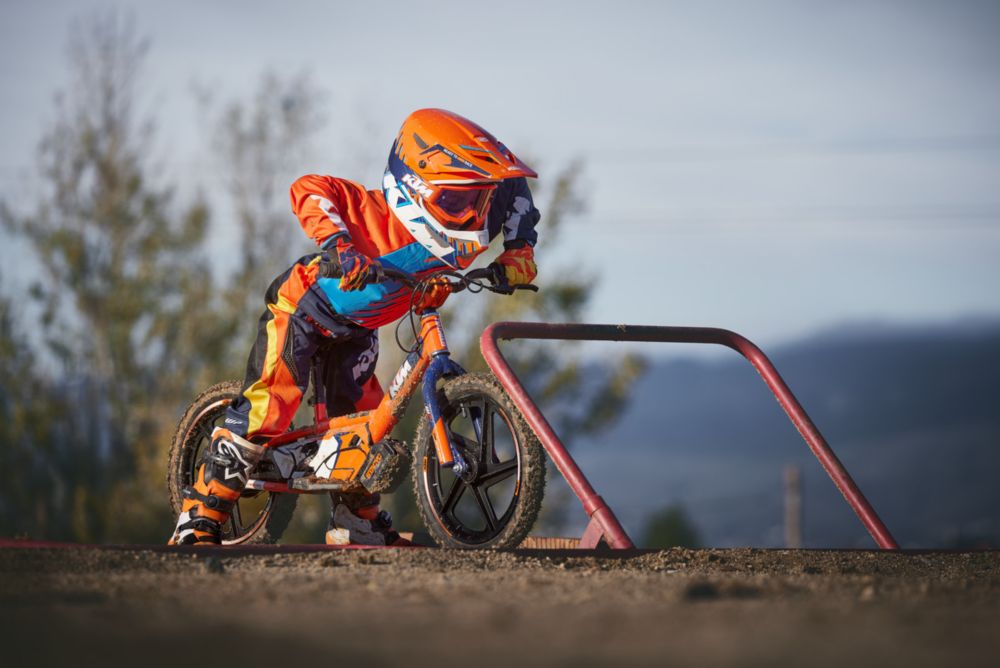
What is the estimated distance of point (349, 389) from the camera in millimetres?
6582

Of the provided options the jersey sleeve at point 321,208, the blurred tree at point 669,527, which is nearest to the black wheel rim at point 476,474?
the jersey sleeve at point 321,208

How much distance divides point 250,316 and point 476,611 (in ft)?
97.1

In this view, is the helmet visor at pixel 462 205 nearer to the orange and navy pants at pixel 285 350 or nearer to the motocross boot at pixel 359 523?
the orange and navy pants at pixel 285 350

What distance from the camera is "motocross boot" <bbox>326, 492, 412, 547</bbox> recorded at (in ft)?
22.0

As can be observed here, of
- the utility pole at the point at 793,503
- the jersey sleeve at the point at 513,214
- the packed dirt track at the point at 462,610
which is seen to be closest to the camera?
the packed dirt track at the point at 462,610

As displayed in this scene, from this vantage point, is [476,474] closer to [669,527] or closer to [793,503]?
[793,503]

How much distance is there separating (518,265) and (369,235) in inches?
26.3

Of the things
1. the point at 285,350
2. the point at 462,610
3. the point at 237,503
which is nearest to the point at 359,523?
the point at 237,503

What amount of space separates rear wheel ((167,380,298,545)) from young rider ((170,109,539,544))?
462 millimetres

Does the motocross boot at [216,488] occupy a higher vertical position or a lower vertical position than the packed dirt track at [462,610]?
lower

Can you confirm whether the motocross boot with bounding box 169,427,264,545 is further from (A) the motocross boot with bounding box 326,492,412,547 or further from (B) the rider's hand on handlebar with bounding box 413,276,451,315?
(B) the rider's hand on handlebar with bounding box 413,276,451,315

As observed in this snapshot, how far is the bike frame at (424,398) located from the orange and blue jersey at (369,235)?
0.25 m

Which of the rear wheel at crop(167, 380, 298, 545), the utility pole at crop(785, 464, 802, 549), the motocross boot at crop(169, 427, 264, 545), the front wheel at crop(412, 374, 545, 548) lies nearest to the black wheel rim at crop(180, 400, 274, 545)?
the rear wheel at crop(167, 380, 298, 545)

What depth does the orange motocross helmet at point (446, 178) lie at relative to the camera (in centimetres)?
571
